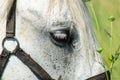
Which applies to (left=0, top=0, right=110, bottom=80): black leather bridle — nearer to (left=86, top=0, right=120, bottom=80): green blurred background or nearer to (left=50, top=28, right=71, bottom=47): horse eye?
(left=50, top=28, right=71, bottom=47): horse eye

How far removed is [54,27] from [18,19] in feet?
0.71

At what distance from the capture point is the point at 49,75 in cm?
395

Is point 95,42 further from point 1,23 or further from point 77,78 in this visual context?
point 1,23

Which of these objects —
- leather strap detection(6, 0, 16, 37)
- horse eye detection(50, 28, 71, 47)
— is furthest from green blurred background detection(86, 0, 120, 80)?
leather strap detection(6, 0, 16, 37)

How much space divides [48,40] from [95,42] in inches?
12.9

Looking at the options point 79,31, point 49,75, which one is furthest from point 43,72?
point 79,31

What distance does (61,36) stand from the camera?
12.9ft

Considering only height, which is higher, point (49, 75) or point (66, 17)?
point (66, 17)

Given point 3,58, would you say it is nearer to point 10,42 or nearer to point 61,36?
point 10,42

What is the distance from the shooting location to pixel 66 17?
3910 millimetres

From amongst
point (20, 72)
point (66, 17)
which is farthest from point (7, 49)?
point (66, 17)

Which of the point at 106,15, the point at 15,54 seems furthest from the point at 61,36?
the point at 106,15

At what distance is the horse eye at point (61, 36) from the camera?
154 inches

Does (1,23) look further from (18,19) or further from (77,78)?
(77,78)
